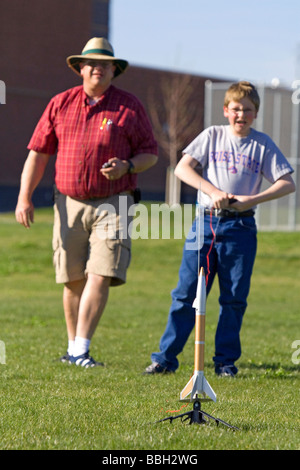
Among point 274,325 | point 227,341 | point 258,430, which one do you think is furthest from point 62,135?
point 274,325

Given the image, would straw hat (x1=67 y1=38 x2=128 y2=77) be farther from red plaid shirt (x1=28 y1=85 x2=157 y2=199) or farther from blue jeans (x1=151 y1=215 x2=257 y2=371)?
blue jeans (x1=151 y1=215 x2=257 y2=371)

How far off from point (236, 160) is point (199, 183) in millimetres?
416

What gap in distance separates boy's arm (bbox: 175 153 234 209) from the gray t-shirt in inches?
2.6

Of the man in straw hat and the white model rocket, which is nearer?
the white model rocket

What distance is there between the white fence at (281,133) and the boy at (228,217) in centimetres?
1949

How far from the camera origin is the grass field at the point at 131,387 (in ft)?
14.0

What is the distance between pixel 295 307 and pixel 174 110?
3638 cm

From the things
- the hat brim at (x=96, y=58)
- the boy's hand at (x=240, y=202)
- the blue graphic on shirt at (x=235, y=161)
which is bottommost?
the boy's hand at (x=240, y=202)

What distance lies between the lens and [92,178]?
7.12 meters

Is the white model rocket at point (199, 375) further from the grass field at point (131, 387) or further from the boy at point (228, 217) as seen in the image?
the boy at point (228, 217)

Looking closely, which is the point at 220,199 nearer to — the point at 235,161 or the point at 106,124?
the point at 235,161

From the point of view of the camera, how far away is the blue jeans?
6695 millimetres

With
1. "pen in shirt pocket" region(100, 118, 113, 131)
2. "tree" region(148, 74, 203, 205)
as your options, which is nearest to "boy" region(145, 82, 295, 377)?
"pen in shirt pocket" region(100, 118, 113, 131)

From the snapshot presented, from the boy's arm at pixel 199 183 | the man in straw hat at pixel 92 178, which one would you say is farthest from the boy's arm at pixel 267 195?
the man in straw hat at pixel 92 178
